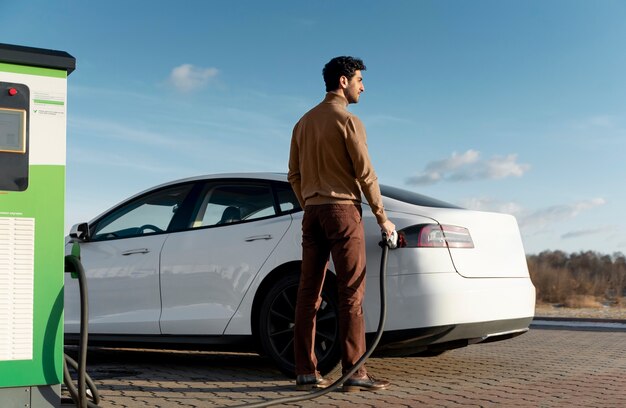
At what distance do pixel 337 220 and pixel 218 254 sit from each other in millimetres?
1397

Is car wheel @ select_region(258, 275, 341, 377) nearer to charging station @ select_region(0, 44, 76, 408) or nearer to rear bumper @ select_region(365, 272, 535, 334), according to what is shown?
rear bumper @ select_region(365, 272, 535, 334)

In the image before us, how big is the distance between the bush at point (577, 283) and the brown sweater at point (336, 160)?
2884 centimetres

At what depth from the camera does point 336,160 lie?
5.60 metres

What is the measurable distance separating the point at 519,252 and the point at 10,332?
157 inches

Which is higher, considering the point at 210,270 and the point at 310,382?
the point at 210,270

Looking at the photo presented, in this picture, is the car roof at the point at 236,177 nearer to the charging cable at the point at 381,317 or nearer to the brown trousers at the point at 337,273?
the brown trousers at the point at 337,273

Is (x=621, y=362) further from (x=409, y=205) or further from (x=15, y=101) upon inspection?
(x=15, y=101)

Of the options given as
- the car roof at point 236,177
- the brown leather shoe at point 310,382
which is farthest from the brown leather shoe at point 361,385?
the car roof at point 236,177

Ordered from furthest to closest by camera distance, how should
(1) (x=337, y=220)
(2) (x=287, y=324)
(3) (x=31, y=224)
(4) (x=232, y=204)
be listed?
1. (4) (x=232, y=204)
2. (2) (x=287, y=324)
3. (1) (x=337, y=220)
4. (3) (x=31, y=224)

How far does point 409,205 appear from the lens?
6.10 meters

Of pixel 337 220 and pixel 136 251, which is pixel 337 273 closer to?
pixel 337 220

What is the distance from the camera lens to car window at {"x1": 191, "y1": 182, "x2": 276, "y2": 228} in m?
6.61

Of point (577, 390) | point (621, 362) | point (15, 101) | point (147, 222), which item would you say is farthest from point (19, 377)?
point (621, 362)

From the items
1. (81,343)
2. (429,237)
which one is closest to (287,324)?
(429,237)
